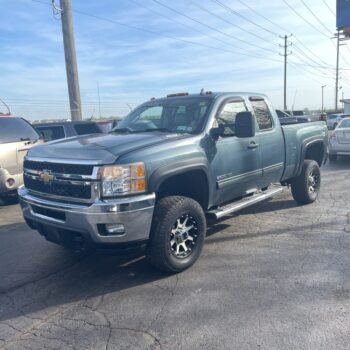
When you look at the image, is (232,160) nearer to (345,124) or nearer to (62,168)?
(62,168)

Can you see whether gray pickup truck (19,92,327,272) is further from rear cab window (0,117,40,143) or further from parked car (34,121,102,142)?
parked car (34,121,102,142)

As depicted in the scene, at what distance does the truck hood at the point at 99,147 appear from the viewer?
3.92 meters

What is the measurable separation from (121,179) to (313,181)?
4789mm

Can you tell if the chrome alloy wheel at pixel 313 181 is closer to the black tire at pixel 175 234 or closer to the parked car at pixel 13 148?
the black tire at pixel 175 234

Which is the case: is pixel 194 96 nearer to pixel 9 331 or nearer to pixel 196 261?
pixel 196 261

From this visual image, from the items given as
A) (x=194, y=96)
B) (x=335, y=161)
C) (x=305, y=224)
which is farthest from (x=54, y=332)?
(x=335, y=161)

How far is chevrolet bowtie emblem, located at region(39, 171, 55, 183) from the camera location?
13.8 feet

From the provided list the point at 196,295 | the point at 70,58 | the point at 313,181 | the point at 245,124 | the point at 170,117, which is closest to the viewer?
the point at 196,295

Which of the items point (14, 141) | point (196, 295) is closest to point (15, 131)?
point (14, 141)

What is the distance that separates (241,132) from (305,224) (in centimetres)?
219

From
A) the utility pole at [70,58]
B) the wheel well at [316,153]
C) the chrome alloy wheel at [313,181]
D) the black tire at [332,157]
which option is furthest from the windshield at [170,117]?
the black tire at [332,157]

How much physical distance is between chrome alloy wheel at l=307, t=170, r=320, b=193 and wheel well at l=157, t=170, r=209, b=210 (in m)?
3.16

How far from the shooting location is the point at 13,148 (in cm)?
770

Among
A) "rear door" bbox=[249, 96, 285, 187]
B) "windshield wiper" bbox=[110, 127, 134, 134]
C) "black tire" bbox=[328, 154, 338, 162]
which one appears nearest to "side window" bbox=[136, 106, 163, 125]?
"windshield wiper" bbox=[110, 127, 134, 134]
